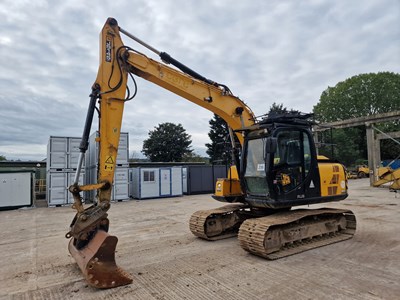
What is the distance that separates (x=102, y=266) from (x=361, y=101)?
48.4 metres

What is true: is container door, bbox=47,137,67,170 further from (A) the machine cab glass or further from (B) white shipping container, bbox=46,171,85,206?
(A) the machine cab glass

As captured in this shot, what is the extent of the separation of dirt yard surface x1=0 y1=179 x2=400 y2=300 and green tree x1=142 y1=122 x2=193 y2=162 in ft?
121

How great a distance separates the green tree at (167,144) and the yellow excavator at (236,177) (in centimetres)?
3801

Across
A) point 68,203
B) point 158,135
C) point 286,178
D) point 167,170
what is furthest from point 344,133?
point 286,178

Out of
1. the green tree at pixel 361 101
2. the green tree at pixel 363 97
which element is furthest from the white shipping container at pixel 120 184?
the green tree at pixel 363 97

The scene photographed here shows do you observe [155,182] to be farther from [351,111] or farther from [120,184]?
[351,111]

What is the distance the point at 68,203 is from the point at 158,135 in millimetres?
30888

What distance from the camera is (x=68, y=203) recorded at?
15.4 meters

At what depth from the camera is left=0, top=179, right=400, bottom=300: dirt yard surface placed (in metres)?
4.05

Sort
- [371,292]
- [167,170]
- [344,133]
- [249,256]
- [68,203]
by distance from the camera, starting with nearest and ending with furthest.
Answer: [371,292]
[249,256]
[68,203]
[167,170]
[344,133]

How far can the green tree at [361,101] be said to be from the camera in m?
42.4

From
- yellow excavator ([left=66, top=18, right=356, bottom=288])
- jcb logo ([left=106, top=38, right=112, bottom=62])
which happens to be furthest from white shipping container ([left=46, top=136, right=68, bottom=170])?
jcb logo ([left=106, top=38, right=112, bottom=62])

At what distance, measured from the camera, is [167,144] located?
1783 inches

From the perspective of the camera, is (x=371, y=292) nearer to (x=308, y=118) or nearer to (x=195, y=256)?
(x=195, y=256)
